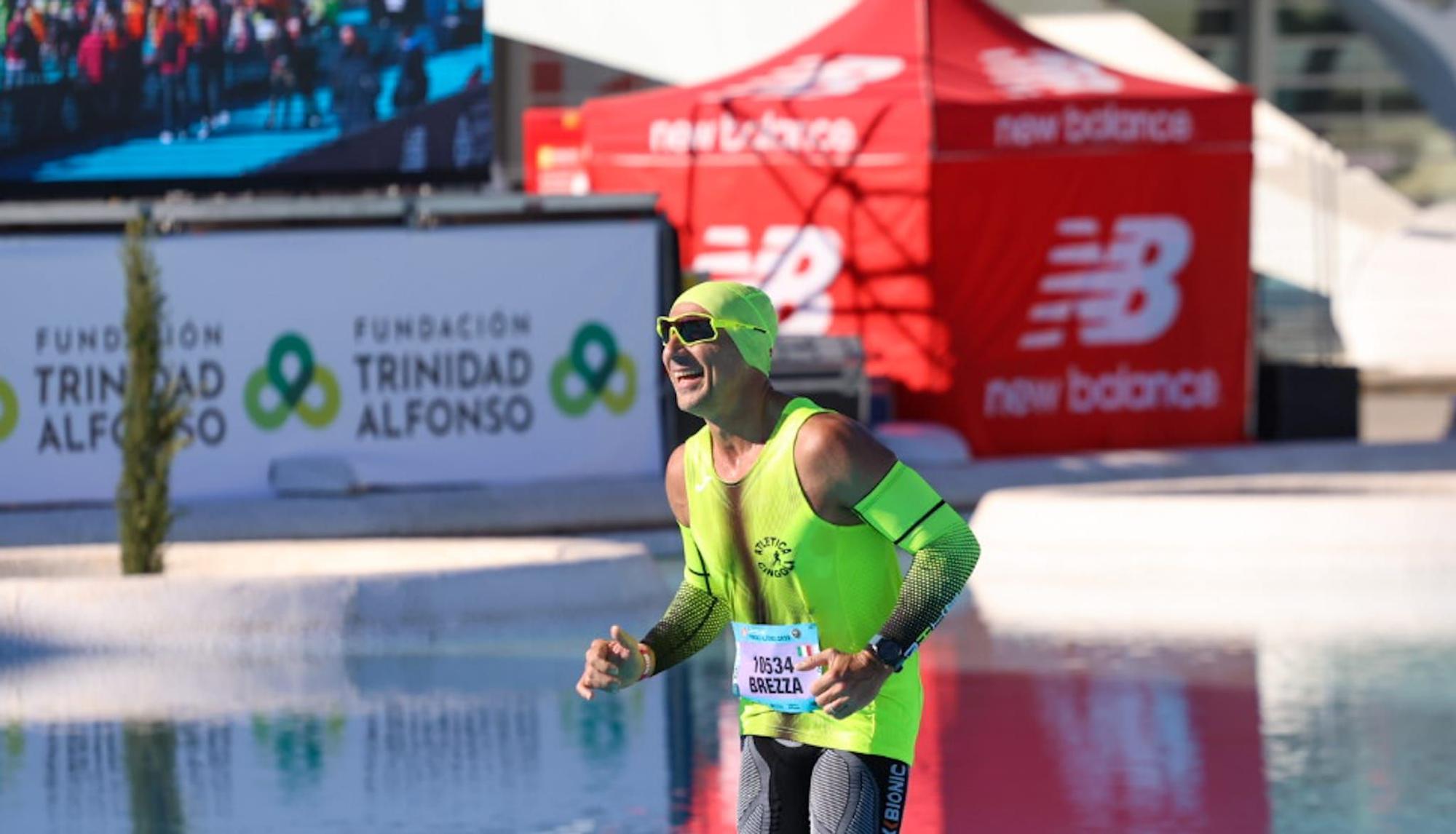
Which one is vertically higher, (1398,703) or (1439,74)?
(1439,74)

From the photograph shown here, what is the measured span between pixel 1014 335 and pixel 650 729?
41.7ft

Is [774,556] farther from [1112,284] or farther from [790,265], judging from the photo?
[1112,284]

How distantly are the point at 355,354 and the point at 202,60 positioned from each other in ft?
8.42

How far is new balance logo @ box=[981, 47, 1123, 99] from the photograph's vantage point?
24.5m

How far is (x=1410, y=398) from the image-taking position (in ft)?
123

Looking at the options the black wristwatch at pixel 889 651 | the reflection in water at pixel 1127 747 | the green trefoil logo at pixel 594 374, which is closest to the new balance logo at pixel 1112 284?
the green trefoil logo at pixel 594 374

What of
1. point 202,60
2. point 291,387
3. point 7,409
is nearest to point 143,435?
point 7,409

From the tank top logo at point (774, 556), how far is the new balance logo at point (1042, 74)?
1813 centimetres

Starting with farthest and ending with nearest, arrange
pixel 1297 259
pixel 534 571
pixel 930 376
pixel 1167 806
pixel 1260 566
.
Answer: pixel 1297 259 < pixel 930 376 < pixel 1260 566 < pixel 534 571 < pixel 1167 806

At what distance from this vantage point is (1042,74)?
82.5 feet

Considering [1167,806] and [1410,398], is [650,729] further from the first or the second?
[1410,398]

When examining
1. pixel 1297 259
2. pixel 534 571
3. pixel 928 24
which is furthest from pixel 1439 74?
pixel 534 571

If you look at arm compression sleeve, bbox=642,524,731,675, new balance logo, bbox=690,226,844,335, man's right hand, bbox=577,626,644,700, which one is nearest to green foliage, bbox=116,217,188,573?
new balance logo, bbox=690,226,844,335

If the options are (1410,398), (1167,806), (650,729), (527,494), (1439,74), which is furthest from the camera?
(1439,74)
